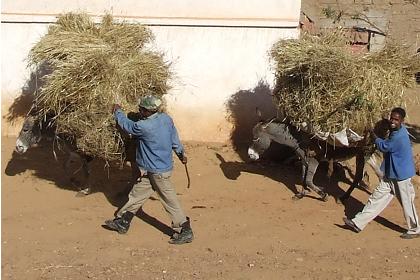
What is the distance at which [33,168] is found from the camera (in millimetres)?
9062

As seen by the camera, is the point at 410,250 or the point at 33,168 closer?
the point at 410,250

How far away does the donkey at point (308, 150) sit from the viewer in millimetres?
8250

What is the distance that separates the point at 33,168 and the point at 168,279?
3932mm

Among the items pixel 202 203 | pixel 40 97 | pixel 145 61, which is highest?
pixel 145 61

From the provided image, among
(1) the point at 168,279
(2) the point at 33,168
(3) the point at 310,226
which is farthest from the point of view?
(2) the point at 33,168

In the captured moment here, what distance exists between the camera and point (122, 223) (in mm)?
6895

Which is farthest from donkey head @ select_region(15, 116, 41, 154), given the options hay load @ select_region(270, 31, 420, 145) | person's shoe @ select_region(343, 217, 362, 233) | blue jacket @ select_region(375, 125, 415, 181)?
blue jacket @ select_region(375, 125, 415, 181)

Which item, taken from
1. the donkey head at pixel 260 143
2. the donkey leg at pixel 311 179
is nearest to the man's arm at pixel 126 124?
the donkey head at pixel 260 143

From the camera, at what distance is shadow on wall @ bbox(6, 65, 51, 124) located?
9.74 meters

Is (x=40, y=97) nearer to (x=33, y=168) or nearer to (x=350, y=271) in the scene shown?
(x=33, y=168)

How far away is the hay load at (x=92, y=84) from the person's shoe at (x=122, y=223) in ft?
2.44

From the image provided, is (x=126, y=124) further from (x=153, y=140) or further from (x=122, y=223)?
(x=122, y=223)

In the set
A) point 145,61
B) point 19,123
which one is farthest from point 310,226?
point 19,123

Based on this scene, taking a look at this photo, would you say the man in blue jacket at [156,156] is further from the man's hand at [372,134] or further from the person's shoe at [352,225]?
the man's hand at [372,134]
